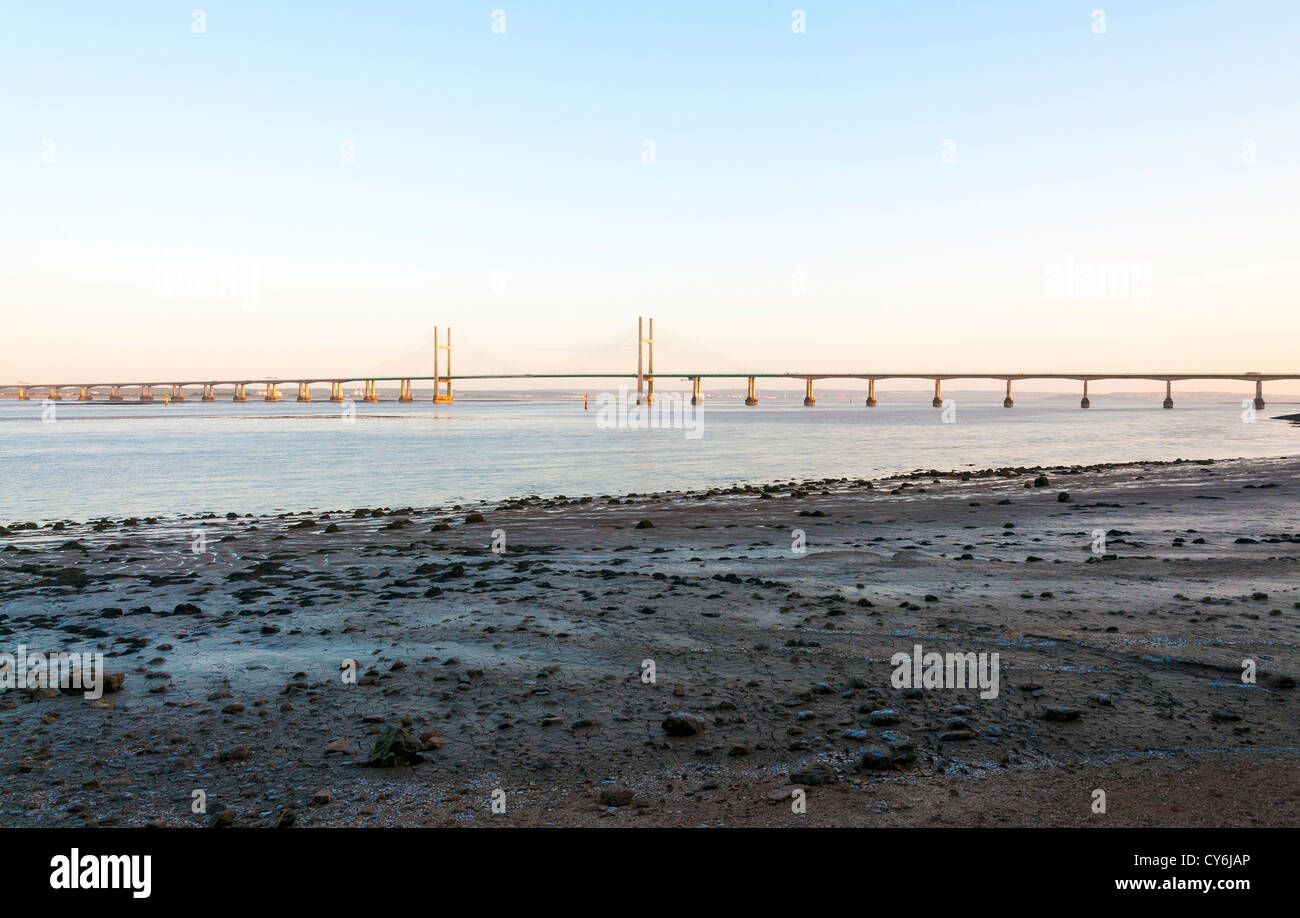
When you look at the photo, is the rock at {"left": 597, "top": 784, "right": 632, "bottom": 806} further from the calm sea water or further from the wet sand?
the calm sea water

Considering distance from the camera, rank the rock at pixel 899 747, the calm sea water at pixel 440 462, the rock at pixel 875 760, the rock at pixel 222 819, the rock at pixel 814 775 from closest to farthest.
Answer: the rock at pixel 222 819
the rock at pixel 814 775
the rock at pixel 875 760
the rock at pixel 899 747
the calm sea water at pixel 440 462

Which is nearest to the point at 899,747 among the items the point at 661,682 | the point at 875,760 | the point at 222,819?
the point at 875,760

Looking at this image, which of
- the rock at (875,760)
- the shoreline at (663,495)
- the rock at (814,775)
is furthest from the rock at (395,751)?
the shoreline at (663,495)

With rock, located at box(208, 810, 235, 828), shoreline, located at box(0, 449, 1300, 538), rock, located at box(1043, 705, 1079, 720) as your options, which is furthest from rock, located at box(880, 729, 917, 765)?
shoreline, located at box(0, 449, 1300, 538)

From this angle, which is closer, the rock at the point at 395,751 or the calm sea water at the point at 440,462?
the rock at the point at 395,751

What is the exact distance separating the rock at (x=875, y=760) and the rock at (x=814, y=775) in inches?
7.3

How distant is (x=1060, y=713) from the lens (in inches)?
232

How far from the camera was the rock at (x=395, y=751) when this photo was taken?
5211 millimetres

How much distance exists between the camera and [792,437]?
191 feet

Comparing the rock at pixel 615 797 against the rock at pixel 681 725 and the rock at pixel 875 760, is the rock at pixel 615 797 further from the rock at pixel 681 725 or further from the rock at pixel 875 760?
the rock at pixel 875 760

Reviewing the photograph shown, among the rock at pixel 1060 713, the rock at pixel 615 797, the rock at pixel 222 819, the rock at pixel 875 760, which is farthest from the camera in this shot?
the rock at pixel 1060 713

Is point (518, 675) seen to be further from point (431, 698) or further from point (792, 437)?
point (792, 437)
